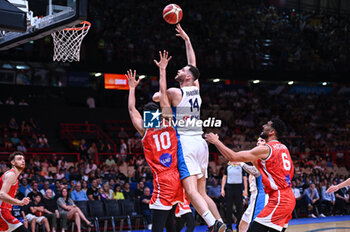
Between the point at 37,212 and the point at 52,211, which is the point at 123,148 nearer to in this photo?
the point at 52,211

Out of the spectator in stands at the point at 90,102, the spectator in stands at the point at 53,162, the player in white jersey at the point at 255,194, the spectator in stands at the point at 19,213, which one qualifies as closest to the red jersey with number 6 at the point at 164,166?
the player in white jersey at the point at 255,194

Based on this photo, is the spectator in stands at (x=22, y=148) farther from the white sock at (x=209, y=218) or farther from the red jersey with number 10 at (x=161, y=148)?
the white sock at (x=209, y=218)

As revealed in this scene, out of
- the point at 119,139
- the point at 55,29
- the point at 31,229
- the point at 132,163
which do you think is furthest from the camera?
the point at 119,139

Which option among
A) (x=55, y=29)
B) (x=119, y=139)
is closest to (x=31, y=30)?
(x=55, y=29)

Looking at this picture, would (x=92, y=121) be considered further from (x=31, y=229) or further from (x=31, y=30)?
(x=31, y=30)

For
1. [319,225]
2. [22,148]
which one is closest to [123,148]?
[22,148]

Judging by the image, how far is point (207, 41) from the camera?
21594mm

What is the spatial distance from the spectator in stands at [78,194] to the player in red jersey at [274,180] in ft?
22.4

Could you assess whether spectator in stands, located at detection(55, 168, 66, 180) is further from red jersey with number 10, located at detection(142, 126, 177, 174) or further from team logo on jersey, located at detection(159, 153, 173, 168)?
team logo on jersey, located at detection(159, 153, 173, 168)

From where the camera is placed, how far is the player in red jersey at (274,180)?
5.14 metres

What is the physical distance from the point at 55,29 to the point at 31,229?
497cm

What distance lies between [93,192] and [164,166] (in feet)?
21.8

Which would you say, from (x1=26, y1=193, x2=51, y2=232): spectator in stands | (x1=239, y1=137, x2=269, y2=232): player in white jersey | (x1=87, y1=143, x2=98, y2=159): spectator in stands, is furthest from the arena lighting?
(x1=239, y1=137, x2=269, y2=232): player in white jersey

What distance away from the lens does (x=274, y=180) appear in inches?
209
